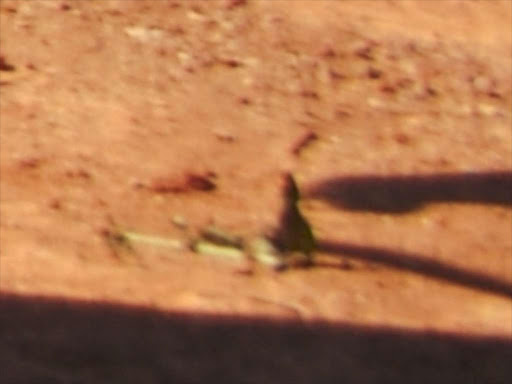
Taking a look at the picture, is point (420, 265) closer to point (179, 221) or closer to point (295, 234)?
point (295, 234)

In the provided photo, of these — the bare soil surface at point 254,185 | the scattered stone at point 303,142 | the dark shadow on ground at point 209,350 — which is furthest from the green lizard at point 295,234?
the scattered stone at point 303,142

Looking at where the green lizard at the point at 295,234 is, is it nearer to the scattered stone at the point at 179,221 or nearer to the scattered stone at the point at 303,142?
the scattered stone at the point at 179,221

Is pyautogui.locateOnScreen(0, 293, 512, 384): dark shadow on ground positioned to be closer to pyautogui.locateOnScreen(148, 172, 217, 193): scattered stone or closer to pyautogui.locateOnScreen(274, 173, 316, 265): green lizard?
pyautogui.locateOnScreen(274, 173, 316, 265): green lizard

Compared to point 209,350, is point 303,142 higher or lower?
lower

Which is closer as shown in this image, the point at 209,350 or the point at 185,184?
the point at 209,350

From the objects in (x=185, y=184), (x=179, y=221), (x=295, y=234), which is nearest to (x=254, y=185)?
(x=185, y=184)

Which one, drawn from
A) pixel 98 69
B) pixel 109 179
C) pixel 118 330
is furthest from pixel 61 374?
pixel 98 69
